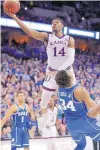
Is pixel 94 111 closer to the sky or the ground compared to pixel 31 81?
closer to the sky

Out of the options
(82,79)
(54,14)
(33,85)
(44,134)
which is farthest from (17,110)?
(54,14)

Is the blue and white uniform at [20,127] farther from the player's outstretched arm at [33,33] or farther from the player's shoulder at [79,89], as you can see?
the player's shoulder at [79,89]

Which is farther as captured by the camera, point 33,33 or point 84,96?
point 33,33

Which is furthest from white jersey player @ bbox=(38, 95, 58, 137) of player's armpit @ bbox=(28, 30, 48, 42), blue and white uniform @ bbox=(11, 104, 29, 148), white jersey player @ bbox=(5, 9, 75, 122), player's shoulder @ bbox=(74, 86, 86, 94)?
player's shoulder @ bbox=(74, 86, 86, 94)

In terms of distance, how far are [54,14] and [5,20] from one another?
216 inches

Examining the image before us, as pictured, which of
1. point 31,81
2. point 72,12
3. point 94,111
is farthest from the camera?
point 72,12

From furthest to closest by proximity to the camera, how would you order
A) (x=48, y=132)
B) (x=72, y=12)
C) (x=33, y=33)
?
(x=72, y=12) < (x=48, y=132) < (x=33, y=33)

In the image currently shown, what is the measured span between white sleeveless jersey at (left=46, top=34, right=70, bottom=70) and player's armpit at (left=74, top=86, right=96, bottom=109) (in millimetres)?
1684

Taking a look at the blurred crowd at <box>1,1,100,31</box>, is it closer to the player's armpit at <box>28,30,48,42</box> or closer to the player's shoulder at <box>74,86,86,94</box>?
the player's armpit at <box>28,30,48,42</box>

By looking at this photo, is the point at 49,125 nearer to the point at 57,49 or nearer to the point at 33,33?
the point at 57,49

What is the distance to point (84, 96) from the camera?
4176 mm

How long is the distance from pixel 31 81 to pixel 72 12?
11141mm

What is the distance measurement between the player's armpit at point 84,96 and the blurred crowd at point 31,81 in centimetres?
460

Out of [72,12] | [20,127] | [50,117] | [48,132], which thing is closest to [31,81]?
[50,117]
